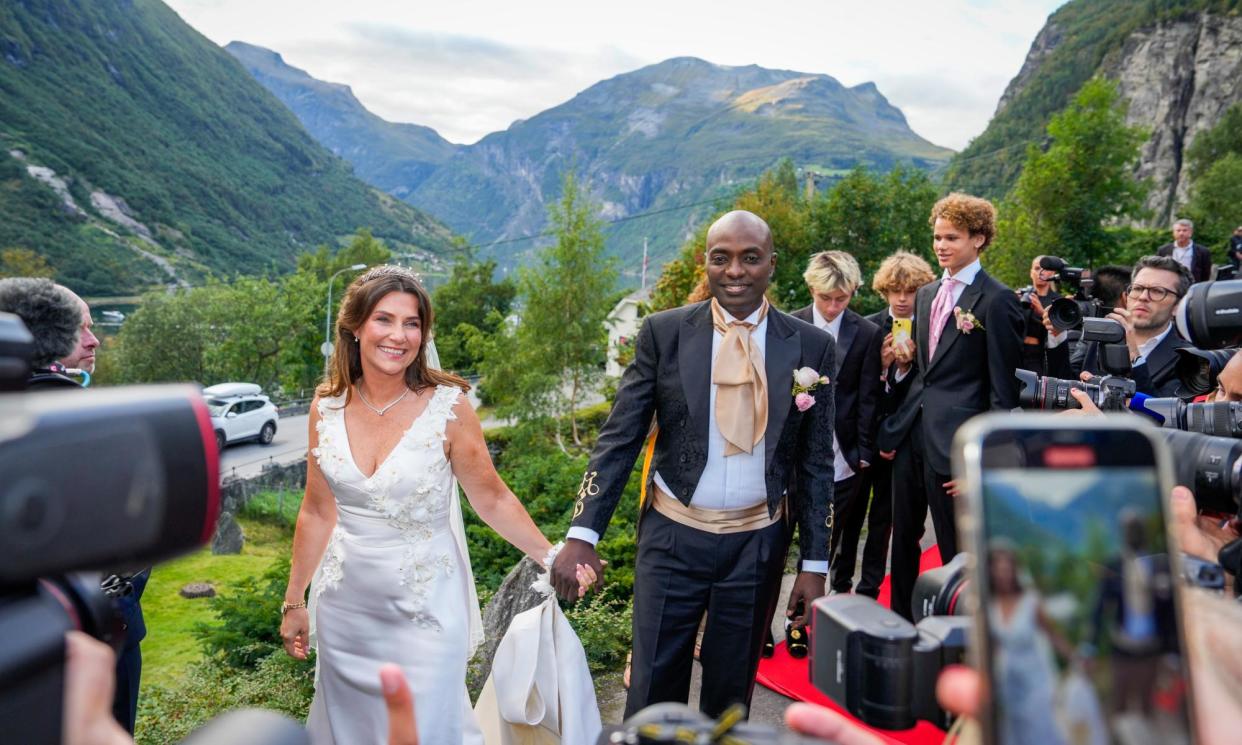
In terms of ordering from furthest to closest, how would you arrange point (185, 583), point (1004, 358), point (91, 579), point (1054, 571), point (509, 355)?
point (509, 355) → point (185, 583) → point (1004, 358) → point (91, 579) → point (1054, 571)

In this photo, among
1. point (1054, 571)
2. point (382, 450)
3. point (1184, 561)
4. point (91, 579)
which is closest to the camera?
point (1054, 571)

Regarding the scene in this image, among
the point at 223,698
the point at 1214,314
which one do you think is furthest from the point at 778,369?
the point at 223,698

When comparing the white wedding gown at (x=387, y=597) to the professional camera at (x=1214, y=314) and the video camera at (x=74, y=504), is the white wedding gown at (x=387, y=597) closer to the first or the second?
the video camera at (x=74, y=504)

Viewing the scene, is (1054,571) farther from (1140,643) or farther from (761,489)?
(761,489)

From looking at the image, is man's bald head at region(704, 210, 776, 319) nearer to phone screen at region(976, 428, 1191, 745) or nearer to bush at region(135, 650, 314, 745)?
phone screen at region(976, 428, 1191, 745)

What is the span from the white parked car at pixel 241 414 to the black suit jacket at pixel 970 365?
111 ft

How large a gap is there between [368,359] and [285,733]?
278 centimetres

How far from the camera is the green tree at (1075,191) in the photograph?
30906mm

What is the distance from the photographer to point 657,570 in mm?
3213

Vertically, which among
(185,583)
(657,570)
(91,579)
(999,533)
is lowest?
(185,583)

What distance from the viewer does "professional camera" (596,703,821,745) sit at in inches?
41.9

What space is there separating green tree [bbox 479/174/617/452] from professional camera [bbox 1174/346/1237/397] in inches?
904

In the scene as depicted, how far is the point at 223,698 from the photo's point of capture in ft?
16.5

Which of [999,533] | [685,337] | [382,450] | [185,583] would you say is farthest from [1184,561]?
[185,583]
